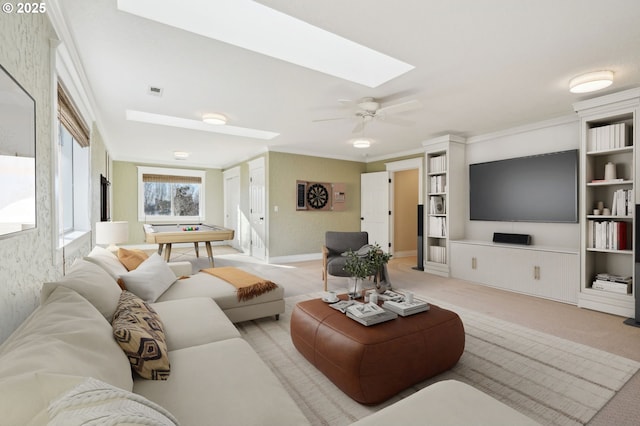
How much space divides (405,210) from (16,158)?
7063 millimetres

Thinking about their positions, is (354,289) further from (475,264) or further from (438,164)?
(438,164)

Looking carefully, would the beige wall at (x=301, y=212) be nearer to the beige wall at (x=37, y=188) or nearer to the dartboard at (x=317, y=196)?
the dartboard at (x=317, y=196)

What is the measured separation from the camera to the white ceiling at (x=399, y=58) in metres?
1.99

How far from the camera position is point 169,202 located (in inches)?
337

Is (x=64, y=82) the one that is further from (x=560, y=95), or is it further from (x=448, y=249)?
(x=448, y=249)

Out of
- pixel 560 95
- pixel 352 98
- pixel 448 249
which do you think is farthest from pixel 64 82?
pixel 448 249

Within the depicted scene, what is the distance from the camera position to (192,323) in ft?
6.49

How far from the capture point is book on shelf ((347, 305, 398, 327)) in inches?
79.1

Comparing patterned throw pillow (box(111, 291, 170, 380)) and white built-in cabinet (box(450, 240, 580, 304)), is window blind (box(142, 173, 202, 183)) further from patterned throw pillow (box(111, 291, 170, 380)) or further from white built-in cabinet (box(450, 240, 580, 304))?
patterned throw pillow (box(111, 291, 170, 380))

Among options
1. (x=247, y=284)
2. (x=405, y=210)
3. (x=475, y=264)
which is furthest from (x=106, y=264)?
(x=405, y=210)

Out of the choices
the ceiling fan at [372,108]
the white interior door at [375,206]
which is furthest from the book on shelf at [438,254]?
the ceiling fan at [372,108]

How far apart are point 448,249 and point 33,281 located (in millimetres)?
5148

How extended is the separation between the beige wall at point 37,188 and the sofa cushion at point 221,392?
2.33 feet

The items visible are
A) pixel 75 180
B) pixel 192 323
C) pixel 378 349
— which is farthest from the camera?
pixel 75 180
